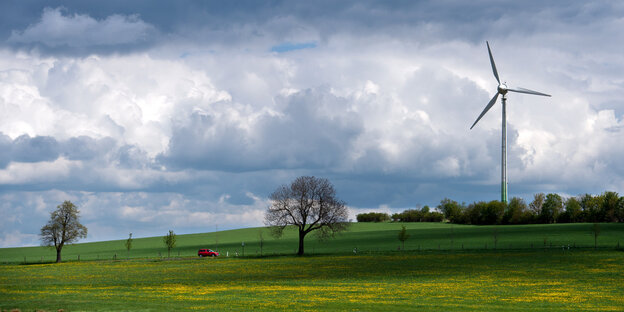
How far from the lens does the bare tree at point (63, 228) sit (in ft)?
376

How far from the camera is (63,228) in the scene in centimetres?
11544

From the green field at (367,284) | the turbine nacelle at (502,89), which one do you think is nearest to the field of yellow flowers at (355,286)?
the green field at (367,284)

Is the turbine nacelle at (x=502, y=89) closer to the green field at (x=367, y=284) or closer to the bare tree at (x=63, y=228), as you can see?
the green field at (x=367, y=284)

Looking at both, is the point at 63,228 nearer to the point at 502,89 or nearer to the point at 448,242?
the point at 448,242

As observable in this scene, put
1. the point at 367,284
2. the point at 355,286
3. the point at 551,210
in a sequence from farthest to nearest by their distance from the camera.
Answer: the point at 551,210
the point at 367,284
the point at 355,286

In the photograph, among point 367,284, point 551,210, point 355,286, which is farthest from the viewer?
point 551,210

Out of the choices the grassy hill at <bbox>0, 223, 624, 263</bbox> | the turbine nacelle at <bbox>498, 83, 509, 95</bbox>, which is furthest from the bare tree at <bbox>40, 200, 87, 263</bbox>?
the turbine nacelle at <bbox>498, 83, 509, 95</bbox>

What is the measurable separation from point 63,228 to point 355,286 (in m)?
79.7

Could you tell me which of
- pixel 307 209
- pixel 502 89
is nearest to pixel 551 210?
pixel 502 89

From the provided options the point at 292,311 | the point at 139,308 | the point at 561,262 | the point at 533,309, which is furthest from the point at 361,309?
the point at 561,262

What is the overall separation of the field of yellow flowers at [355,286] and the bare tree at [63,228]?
41.7m

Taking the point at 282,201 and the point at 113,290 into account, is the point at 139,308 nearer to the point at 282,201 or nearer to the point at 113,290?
the point at 113,290

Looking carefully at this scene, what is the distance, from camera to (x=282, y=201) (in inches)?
4200

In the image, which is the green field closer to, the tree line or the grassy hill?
the grassy hill
